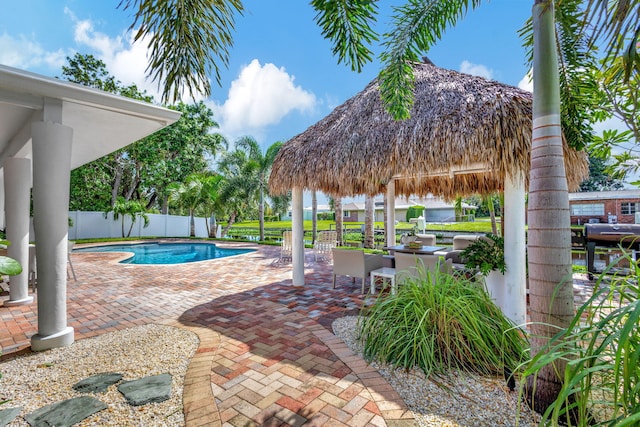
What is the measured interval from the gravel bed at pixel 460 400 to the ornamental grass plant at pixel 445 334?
4.9 inches

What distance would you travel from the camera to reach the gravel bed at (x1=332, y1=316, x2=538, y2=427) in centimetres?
236

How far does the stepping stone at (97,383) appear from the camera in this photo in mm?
2822

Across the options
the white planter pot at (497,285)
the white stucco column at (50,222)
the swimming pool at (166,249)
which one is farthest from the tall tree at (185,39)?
the swimming pool at (166,249)

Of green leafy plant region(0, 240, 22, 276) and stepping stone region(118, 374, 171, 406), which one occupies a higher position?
green leafy plant region(0, 240, 22, 276)

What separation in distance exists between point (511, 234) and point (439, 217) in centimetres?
4253

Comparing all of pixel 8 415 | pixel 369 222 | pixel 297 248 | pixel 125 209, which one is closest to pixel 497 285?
pixel 297 248

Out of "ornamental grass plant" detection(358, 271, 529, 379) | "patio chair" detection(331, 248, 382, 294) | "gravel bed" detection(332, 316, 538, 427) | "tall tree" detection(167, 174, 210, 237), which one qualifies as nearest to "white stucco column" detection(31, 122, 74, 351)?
"ornamental grass plant" detection(358, 271, 529, 379)

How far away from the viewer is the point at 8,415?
2.35 m

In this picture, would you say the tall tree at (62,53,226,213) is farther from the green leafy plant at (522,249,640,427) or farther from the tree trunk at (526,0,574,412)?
the green leafy plant at (522,249,640,427)

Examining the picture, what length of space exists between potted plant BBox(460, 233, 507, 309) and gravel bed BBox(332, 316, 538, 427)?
6.69 ft

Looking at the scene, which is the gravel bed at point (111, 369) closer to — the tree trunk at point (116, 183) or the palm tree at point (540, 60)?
the palm tree at point (540, 60)

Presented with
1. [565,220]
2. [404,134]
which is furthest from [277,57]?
[565,220]

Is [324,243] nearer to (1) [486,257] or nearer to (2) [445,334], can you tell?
(1) [486,257]

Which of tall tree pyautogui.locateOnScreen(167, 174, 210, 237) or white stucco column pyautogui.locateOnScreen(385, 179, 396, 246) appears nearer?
white stucco column pyautogui.locateOnScreen(385, 179, 396, 246)
